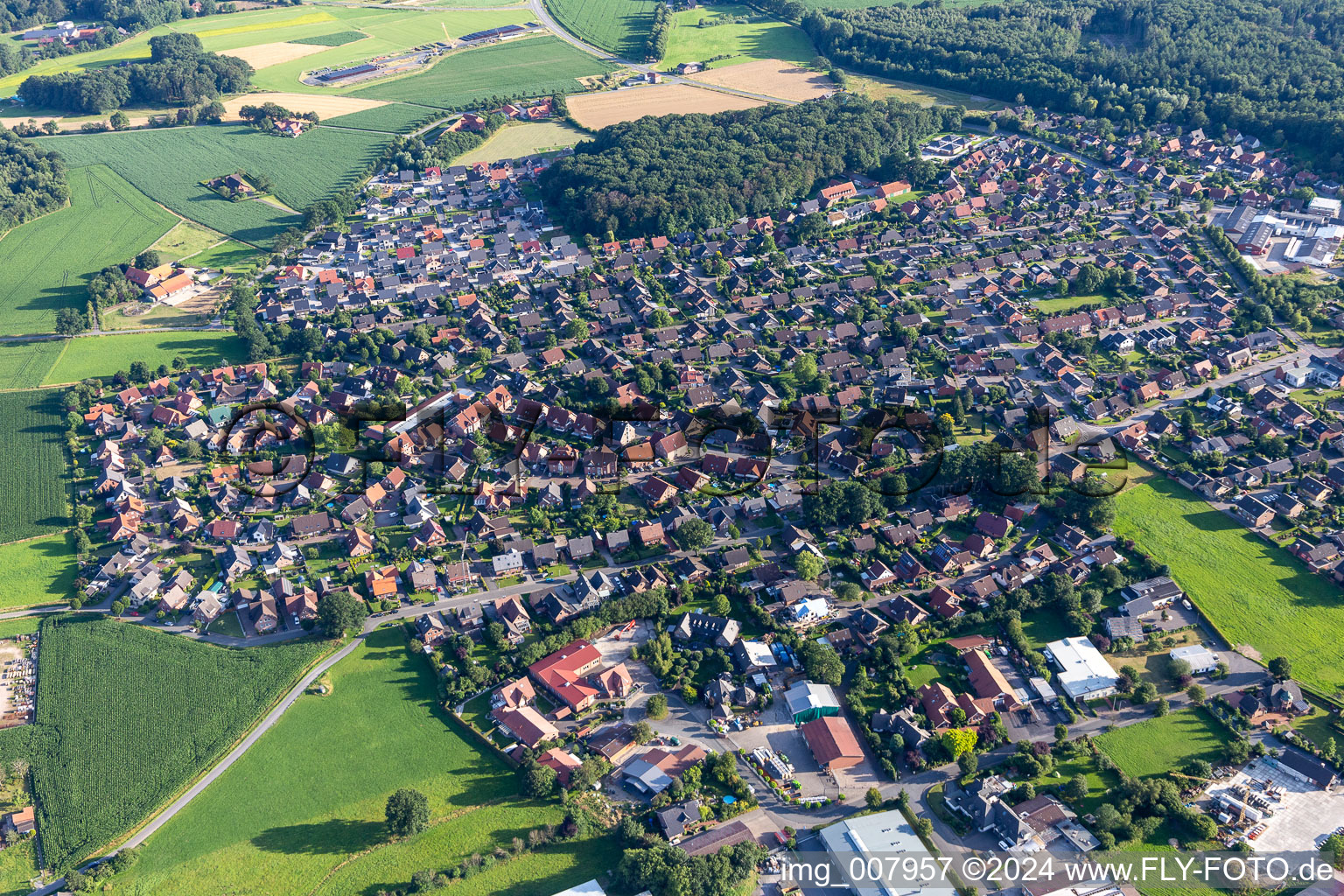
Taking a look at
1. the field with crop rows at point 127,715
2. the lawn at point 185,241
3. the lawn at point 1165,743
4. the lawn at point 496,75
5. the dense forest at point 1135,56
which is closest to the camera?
the field with crop rows at point 127,715

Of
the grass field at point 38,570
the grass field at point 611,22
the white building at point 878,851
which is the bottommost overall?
the white building at point 878,851

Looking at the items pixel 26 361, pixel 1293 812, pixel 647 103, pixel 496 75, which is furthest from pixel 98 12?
pixel 1293 812

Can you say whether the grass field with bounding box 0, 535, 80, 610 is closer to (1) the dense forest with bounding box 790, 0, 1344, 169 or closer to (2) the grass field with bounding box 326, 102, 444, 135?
(2) the grass field with bounding box 326, 102, 444, 135

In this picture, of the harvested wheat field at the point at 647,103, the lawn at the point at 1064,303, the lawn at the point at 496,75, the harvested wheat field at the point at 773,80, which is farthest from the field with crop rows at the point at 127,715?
the harvested wheat field at the point at 773,80

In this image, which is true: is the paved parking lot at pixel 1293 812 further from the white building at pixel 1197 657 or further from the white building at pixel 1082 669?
the white building at pixel 1082 669

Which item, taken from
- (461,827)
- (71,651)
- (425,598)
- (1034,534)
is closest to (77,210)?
(71,651)

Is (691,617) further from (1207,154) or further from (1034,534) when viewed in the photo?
(1207,154)

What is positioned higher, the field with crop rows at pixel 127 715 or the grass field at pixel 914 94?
the grass field at pixel 914 94
